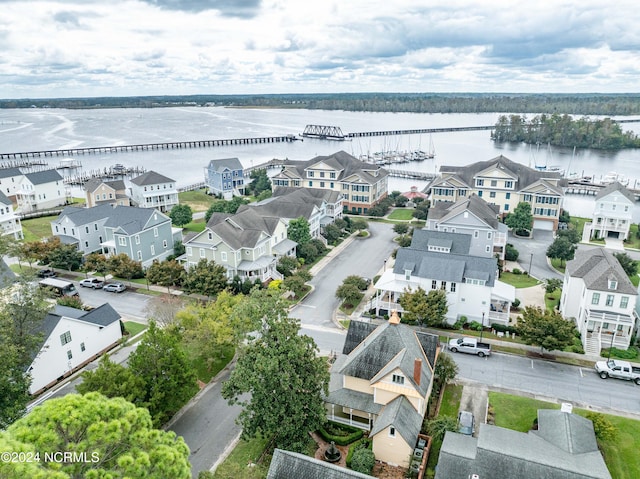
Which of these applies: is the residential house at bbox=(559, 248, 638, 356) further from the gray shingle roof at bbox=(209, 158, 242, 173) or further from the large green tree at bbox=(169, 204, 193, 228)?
the gray shingle roof at bbox=(209, 158, 242, 173)

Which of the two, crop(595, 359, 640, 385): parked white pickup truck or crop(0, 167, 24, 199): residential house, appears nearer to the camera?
crop(595, 359, 640, 385): parked white pickup truck

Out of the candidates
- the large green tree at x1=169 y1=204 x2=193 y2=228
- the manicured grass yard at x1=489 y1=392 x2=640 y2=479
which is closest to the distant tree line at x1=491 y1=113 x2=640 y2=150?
the large green tree at x1=169 y1=204 x2=193 y2=228

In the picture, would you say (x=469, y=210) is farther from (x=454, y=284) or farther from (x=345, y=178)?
(x=345, y=178)

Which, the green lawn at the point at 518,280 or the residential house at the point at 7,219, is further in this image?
the residential house at the point at 7,219

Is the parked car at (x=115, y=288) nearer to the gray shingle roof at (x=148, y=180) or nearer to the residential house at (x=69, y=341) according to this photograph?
the residential house at (x=69, y=341)

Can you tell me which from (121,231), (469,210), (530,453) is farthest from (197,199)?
(530,453)

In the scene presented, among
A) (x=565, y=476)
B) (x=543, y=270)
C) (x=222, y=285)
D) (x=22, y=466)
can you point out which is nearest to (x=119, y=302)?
(x=222, y=285)

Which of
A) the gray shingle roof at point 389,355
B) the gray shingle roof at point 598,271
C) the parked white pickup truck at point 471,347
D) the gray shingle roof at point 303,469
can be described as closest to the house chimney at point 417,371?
the gray shingle roof at point 389,355
